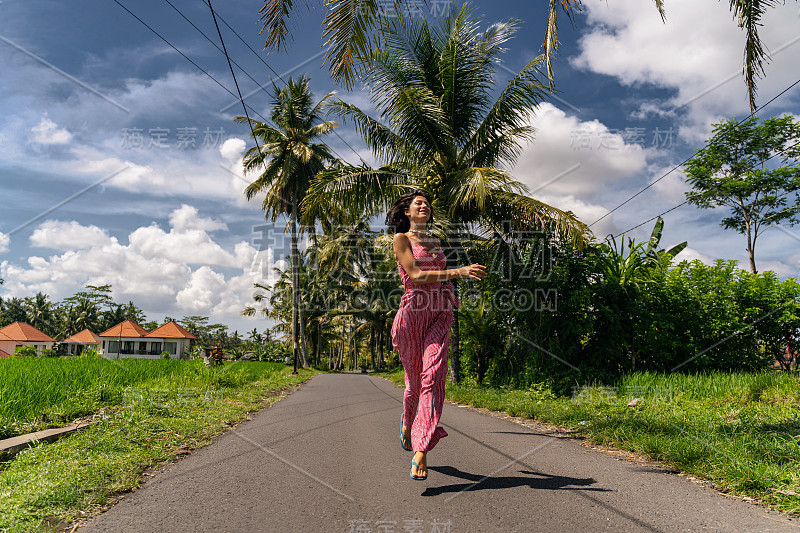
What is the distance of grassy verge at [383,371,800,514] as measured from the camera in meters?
3.00

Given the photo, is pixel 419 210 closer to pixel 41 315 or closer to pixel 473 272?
pixel 473 272

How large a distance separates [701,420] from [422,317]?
364 cm

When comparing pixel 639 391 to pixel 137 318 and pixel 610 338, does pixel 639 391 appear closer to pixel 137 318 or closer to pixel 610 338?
pixel 610 338

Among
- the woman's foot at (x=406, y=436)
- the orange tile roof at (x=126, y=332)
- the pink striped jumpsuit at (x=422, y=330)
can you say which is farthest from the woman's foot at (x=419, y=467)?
the orange tile roof at (x=126, y=332)

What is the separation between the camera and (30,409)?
502 centimetres

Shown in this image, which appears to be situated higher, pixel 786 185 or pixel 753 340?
pixel 786 185

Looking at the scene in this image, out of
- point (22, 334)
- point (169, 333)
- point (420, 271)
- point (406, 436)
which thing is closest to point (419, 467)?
point (406, 436)

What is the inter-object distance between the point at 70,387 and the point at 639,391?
27.3 feet

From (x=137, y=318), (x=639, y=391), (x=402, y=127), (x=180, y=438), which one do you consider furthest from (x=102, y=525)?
(x=137, y=318)

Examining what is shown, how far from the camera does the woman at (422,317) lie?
10.4 feet

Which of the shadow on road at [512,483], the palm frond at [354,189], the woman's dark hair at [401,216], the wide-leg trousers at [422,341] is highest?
the palm frond at [354,189]

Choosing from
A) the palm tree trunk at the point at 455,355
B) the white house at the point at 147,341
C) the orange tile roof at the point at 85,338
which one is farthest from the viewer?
the orange tile roof at the point at 85,338

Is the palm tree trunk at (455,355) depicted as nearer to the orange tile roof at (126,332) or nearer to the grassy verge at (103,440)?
the grassy verge at (103,440)

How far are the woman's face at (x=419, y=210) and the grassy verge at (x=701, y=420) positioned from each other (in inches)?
104
